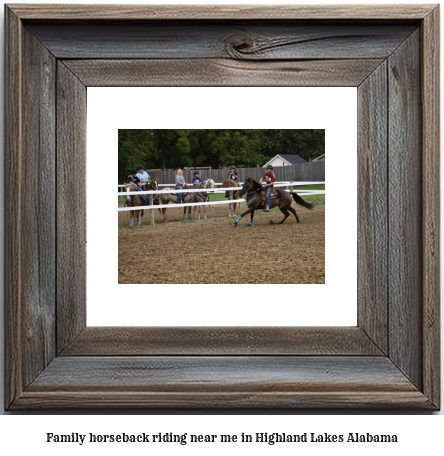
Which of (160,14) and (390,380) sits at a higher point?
(160,14)

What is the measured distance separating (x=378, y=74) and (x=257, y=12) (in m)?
0.31

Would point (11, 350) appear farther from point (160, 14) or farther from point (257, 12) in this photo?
point (257, 12)

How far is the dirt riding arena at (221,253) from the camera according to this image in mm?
1617

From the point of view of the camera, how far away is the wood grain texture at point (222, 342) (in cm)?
159

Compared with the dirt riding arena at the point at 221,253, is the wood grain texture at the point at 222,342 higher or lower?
lower

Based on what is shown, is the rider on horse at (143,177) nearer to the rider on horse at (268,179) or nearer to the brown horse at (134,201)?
the brown horse at (134,201)

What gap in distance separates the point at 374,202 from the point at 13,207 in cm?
82

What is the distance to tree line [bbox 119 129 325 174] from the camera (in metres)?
1.60

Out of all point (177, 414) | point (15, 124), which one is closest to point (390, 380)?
point (177, 414)

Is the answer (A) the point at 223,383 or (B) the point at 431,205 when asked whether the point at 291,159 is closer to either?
(B) the point at 431,205

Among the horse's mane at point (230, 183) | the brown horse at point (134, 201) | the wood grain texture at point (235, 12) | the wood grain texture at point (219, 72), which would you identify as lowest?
the brown horse at point (134, 201)

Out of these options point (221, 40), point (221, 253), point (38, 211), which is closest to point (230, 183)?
point (221, 253)

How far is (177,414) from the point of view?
5.22ft
